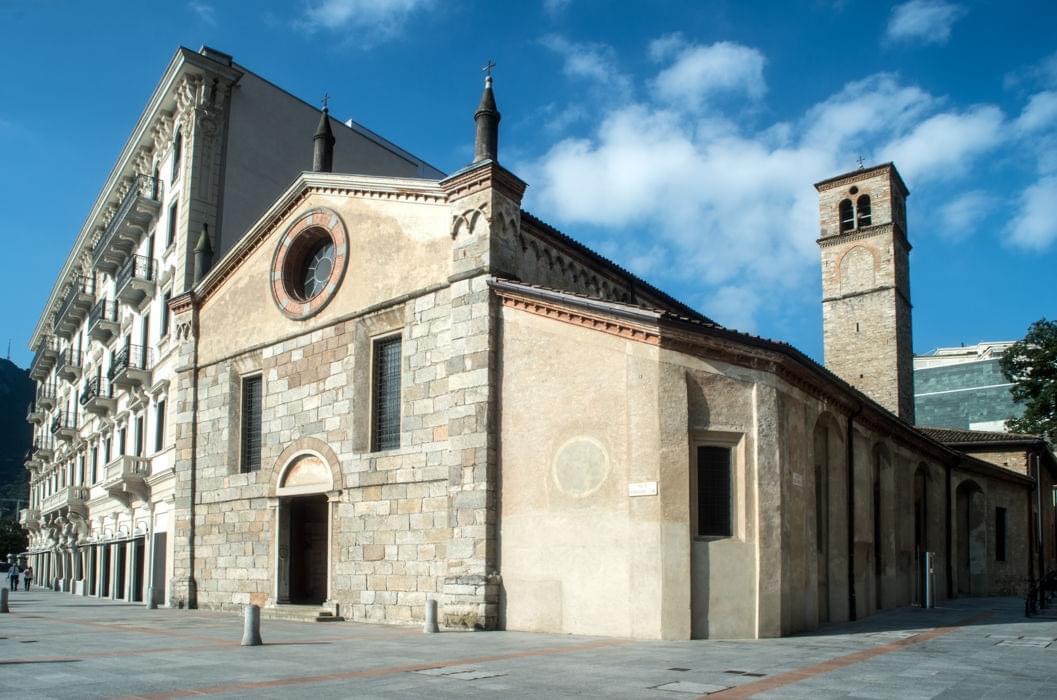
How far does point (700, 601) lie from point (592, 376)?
419cm

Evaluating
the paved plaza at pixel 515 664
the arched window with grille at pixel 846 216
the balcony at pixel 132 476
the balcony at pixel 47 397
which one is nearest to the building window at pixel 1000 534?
the arched window with grille at pixel 846 216

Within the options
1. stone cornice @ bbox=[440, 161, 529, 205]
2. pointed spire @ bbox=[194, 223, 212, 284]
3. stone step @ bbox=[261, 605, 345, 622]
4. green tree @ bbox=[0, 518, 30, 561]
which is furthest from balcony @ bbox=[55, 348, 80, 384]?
green tree @ bbox=[0, 518, 30, 561]

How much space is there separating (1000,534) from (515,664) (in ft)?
102

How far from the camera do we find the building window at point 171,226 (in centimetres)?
2962

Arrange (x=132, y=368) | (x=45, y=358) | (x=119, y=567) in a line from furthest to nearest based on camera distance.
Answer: (x=45, y=358)
(x=119, y=567)
(x=132, y=368)

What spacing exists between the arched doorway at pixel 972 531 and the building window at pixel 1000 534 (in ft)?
4.13

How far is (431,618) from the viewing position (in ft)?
53.0

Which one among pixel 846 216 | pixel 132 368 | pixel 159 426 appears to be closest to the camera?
pixel 159 426

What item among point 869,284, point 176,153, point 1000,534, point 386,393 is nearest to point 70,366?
point 176,153

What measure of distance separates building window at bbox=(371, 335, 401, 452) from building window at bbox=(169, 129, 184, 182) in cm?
1380

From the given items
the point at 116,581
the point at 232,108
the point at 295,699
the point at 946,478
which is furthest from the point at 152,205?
the point at 946,478

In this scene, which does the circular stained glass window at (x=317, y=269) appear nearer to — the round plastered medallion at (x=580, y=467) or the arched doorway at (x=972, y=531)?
the round plastered medallion at (x=580, y=467)

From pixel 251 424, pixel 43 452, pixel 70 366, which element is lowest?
pixel 43 452

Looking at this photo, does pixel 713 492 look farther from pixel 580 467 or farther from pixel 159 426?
pixel 159 426
